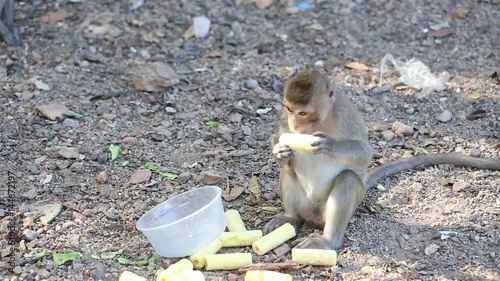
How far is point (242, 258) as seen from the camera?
6.10 metres

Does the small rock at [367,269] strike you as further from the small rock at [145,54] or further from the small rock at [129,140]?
the small rock at [145,54]

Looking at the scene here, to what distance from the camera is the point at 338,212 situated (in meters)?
6.34

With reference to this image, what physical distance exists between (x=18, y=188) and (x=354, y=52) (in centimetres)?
426

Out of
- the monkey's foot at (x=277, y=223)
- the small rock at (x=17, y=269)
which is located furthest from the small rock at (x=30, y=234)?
the monkey's foot at (x=277, y=223)

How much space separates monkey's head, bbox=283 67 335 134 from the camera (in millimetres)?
6051

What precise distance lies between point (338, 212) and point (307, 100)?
89 centimetres

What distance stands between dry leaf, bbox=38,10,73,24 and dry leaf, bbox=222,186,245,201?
3776 mm

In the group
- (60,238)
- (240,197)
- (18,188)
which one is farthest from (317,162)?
(18,188)

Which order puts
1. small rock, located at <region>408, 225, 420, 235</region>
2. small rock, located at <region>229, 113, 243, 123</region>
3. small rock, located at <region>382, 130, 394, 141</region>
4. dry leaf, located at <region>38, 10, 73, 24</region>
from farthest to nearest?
dry leaf, located at <region>38, 10, 73, 24</region> < small rock, located at <region>229, 113, 243, 123</region> < small rock, located at <region>382, 130, 394, 141</region> < small rock, located at <region>408, 225, 420, 235</region>

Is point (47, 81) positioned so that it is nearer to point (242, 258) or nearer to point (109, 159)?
point (109, 159)

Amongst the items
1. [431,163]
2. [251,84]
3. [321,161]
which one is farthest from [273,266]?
[251,84]

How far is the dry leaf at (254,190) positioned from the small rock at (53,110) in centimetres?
208

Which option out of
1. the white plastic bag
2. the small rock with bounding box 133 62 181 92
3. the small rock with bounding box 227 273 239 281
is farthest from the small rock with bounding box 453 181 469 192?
the small rock with bounding box 133 62 181 92

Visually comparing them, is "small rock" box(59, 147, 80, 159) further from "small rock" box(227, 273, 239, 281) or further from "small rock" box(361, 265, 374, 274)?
"small rock" box(361, 265, 374, 274)
